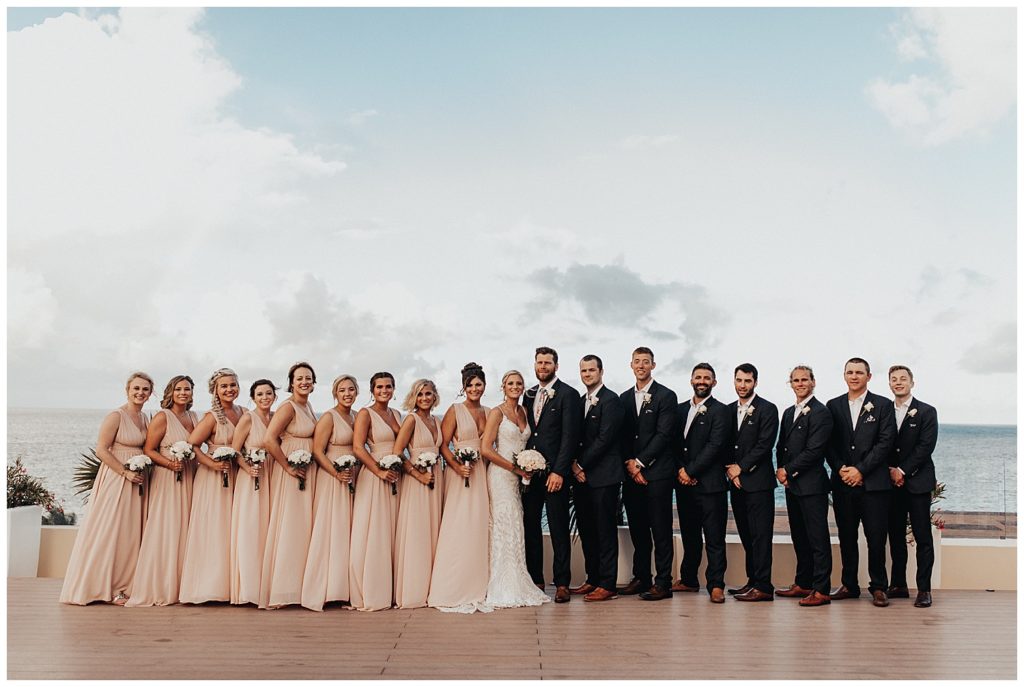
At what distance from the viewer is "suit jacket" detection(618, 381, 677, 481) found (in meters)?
7.93

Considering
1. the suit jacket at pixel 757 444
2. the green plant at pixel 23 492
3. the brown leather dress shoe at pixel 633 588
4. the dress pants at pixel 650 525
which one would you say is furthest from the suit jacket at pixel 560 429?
the green plant at pixel 23 492

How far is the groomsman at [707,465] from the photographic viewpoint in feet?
25.8

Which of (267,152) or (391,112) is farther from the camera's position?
(267,152)

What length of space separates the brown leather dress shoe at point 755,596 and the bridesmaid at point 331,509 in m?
3.12

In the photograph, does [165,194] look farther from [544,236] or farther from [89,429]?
[89,429]

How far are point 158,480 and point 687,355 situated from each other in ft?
168

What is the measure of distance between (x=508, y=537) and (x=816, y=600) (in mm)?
2453

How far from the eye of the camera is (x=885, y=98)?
40.4 metres

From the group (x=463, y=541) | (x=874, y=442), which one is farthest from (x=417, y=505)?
(x=874, y=442)

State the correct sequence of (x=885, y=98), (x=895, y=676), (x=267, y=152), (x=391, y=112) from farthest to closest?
1. (x=267, y=152)
2. (x=391, y=112)
3. (x=885, y=98)
4. (x=895, y=676)

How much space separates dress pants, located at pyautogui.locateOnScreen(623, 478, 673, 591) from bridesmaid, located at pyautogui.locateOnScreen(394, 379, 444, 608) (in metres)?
1.67

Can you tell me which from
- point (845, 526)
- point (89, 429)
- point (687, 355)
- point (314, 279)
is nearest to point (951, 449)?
point (687, 355)

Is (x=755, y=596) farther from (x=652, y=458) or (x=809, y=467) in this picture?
(x=652, y=458)

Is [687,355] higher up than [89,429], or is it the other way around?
[687,355]
